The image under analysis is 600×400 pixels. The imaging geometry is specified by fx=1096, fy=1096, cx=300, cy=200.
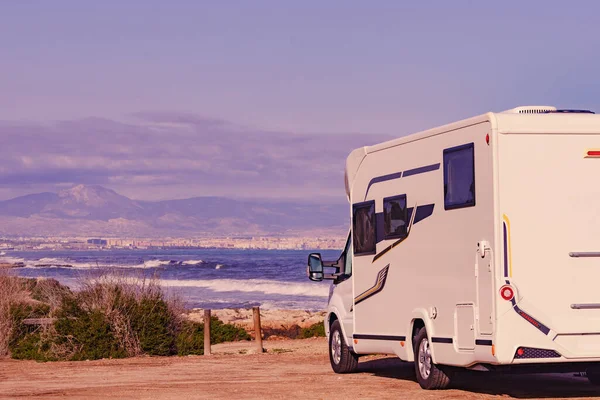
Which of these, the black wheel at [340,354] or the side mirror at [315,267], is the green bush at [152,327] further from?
the side mirror at [315,267]

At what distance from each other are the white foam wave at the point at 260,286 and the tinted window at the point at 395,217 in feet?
143

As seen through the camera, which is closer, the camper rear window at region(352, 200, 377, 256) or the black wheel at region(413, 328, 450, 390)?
the black wheel at region(413, 328, 450, 390)

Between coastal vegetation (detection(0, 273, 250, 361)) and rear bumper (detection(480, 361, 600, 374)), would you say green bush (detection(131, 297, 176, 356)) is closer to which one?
coastal vegetation (detection(0, 273, 250, 361))

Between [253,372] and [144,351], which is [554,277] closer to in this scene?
[253,372]

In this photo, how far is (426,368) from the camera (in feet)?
44.4

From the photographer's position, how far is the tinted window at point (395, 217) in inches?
547

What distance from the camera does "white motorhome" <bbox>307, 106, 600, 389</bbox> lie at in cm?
1145

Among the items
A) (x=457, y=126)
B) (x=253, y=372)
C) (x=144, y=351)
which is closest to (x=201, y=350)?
(x=144, y=351)

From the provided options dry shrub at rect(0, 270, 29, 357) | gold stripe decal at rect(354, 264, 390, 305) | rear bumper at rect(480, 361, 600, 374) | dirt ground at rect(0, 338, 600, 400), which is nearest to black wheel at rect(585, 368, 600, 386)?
dirt ground at rect(0, 338, 600, 400)

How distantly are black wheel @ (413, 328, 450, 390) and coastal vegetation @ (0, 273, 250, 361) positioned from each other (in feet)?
31.9

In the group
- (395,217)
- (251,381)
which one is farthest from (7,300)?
(395,217)

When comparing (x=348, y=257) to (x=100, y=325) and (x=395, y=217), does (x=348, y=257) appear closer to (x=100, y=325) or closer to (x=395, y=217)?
(x=395, y=217)

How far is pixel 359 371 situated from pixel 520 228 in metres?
6.01

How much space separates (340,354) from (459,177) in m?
4.99
